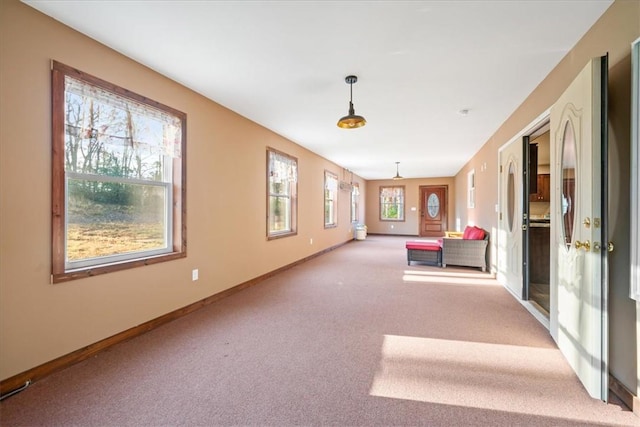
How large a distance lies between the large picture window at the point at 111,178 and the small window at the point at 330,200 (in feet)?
16.4

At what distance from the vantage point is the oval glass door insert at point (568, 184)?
220 centimetres

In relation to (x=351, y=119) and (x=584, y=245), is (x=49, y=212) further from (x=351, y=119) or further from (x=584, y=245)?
(x=584, y=245)

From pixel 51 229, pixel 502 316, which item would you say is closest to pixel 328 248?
pixel 502 316

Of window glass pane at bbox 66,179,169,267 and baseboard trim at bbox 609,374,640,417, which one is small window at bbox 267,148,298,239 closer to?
window glass pane at bbox 66,179,169,267

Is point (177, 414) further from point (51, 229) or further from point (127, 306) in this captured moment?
point (51, 229)

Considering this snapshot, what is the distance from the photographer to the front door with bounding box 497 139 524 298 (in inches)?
152

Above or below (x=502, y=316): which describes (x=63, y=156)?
above

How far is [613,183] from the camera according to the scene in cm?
190

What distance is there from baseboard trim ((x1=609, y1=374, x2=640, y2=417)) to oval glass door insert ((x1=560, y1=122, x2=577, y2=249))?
0.88m

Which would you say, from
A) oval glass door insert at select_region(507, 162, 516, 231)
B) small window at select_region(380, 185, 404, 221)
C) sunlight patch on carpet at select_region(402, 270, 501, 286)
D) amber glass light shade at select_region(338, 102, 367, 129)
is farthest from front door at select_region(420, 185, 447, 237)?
amber glass light shade at select_region(338, 102, 367, 129)

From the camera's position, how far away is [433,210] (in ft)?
40.0

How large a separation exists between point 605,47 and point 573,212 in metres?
1.12

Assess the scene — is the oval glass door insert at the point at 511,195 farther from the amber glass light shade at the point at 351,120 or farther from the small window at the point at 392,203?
the small window at the point at 392,203

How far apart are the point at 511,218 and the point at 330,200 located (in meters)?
4.98
